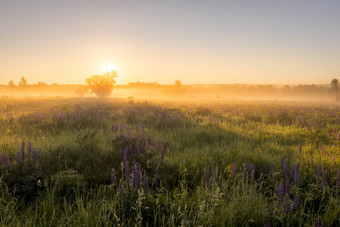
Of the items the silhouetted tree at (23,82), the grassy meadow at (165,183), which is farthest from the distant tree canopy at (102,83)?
the silhouetted tree at (23,82)

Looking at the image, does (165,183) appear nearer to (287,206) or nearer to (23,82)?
(287,206)

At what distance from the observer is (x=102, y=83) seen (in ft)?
218

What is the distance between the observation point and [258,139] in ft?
21.6

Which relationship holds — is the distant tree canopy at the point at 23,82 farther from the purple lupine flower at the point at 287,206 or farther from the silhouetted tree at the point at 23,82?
the purple lupine flower at the point at 287,206

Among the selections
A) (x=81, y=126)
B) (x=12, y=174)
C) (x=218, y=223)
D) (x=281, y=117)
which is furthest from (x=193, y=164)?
(x=281, y=117)

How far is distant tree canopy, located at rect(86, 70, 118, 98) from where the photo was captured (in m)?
66.0

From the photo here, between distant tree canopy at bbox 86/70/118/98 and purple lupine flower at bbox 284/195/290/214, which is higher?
distant tree canopy at bbox 86/70/118/98

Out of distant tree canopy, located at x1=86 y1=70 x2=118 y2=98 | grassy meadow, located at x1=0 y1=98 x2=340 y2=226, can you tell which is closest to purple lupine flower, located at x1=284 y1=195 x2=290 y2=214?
grassy meadow, located at x1=0 y1=98 x2=340 y2=226

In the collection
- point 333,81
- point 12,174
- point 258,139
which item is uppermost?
point 333,81

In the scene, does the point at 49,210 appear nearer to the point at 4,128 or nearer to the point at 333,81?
the point at 4,128

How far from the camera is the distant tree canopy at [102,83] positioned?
217 ft

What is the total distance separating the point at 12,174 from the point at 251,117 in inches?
459

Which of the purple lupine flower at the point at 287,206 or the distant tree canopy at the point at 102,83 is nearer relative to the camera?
the purple lupine flower at the point at 287,206

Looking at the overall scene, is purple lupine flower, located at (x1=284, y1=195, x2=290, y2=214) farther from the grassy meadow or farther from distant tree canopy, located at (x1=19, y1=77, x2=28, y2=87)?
distant tree canopy, located at (x1=19, y1=77, x2=28, y2=87)
